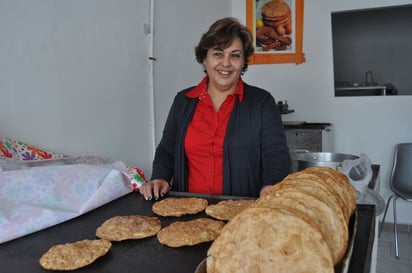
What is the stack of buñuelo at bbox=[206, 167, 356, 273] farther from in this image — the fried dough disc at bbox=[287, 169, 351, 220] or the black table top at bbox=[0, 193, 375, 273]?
the black table top at bbox=[0, 193, 375, 273]

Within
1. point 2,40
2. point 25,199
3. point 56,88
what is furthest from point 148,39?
point 25,199

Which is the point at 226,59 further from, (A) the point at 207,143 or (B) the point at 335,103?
(B) the point at 335,103

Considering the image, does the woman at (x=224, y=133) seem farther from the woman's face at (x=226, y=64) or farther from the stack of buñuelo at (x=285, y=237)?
the stack of buñuelo at (x=285, y=237)

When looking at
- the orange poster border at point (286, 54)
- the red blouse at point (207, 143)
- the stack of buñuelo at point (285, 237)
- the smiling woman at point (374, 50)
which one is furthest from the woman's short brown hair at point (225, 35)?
the smiling woman at point (374, 50)

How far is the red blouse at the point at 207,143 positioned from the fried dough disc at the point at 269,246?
0.89m

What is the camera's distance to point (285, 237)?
0.64 metres

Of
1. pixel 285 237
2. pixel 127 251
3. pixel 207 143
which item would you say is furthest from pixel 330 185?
pixel 207 143

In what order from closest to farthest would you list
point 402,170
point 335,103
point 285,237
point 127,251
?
point 285,237 → point 127,251 → point 402,170 → point 335,103

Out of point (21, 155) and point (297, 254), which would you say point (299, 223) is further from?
point (21, 155)

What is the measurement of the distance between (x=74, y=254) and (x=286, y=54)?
10.6 ft

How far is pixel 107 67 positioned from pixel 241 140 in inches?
37.0

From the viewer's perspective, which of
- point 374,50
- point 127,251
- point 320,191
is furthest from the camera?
point 374,50

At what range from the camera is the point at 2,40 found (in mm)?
1376

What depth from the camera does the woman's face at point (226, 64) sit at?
1.55 m
